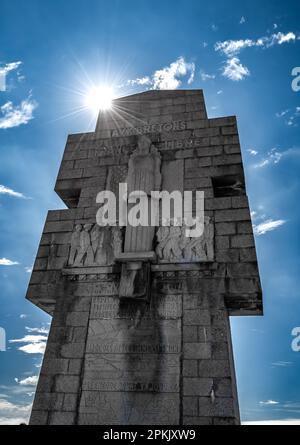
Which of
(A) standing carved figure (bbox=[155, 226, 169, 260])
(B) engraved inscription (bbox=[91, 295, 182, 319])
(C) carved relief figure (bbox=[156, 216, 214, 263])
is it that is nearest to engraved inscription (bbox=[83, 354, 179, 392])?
(B) engraved inscription (bbox=[91, 295, 182, 319])

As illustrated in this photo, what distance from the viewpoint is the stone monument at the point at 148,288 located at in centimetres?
589

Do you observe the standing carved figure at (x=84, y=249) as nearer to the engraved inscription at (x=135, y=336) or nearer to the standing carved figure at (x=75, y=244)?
the standing carved figure at (x=75, y=244)

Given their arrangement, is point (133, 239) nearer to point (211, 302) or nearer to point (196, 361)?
point (211, 302)

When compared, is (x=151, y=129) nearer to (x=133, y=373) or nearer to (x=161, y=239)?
(x=161, y=239)

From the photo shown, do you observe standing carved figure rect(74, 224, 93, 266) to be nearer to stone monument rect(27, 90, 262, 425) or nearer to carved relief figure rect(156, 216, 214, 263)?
stone monument rect(27, 90, 262, 425)

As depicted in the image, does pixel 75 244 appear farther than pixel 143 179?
No

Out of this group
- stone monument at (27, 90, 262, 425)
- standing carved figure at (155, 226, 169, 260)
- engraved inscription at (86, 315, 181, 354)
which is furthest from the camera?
standing carved figure at (155, 226, 169, 260)

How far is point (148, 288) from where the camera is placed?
679 cm

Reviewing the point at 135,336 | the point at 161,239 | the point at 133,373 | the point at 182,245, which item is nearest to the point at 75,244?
the point at 161,239

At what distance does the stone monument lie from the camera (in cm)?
589
